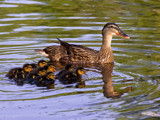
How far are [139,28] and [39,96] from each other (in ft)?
17.5

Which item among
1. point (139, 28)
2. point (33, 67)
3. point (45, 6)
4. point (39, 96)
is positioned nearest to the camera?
point (39, 96)

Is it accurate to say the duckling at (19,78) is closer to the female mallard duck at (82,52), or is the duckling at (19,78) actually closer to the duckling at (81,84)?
the duckling at (81,84)

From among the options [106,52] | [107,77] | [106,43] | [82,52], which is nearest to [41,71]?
[107,77]

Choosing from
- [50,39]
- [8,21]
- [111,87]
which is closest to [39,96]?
[111,87]

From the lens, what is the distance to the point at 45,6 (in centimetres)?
1314

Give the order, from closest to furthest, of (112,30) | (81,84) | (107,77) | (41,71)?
1. (81,84)
2. (41,71)
3. (107,77)
4. (112,30)

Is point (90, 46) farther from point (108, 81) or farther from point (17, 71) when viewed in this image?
point (17, 71)

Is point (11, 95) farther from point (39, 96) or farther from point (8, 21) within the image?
point (8, 21)

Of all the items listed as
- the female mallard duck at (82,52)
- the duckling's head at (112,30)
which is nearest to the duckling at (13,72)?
the female mallard duck at (82,52)

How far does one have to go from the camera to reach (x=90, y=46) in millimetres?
9977

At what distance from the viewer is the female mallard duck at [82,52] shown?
29.3 ft

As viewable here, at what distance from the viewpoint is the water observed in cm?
588

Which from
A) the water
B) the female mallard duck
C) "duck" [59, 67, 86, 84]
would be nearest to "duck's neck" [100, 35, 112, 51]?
the female mallard duck

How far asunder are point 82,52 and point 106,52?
498 millimetres
